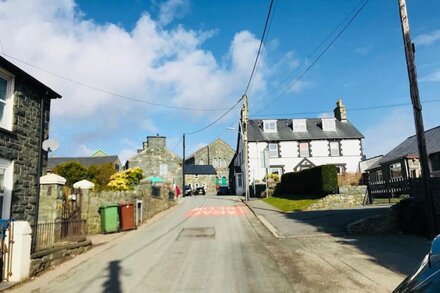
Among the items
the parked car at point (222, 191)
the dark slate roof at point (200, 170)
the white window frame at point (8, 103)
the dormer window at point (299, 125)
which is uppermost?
the dormer window at point (299, 125)

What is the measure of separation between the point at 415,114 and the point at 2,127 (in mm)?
12772

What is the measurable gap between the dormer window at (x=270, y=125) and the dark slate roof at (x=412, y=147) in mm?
12749

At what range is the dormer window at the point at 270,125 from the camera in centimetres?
4534

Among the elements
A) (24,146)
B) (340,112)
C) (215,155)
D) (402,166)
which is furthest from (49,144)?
(215,155)

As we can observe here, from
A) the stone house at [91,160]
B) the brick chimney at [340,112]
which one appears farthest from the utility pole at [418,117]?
the stone house at [91,160]

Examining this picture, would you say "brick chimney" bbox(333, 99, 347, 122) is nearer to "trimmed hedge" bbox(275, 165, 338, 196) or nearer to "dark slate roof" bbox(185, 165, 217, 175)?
"trimmed hedge" bbox(275, 165, 338, 196)

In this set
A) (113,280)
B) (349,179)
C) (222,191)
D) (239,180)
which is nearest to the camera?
(113,280)

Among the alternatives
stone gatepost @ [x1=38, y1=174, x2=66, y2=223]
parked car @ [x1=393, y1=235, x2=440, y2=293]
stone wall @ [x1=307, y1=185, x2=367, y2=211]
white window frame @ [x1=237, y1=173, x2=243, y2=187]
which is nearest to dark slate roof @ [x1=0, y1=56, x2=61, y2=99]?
stone gatepost @ [x1=38, y1=174, x2=66, y2=223]

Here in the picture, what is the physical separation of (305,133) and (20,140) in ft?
121

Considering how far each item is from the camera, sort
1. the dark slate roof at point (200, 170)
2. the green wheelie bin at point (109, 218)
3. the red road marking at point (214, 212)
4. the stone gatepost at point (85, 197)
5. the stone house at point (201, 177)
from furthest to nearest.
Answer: the dark slate roof at point (200, 170)
the stone house at point (201, 177)
the red road marking at point (214, 212)
the green wheelie bin at point (109, 218)
the stone gatepost at point (85, 197)

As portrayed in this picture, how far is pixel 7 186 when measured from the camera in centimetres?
1127

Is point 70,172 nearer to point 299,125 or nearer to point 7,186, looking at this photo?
point 299,125

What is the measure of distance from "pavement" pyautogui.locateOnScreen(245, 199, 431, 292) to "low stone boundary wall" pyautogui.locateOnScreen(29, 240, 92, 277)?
5.88m

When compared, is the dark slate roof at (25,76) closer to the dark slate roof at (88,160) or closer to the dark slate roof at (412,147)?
the dark slate roof at (412,147)
